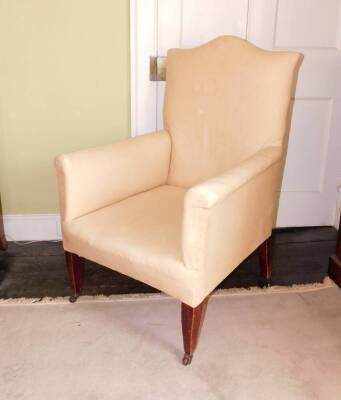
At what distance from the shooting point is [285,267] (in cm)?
193

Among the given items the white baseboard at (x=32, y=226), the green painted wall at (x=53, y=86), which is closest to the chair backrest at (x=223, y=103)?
the green painted wall at (x=53, y=86)

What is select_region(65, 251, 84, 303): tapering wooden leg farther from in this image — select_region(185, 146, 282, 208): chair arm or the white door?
the white door

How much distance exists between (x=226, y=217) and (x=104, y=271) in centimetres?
83

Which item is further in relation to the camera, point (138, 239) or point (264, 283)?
point (264, 283)

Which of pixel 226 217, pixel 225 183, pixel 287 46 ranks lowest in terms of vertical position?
pixel 226 217

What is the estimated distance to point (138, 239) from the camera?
1.32 metres

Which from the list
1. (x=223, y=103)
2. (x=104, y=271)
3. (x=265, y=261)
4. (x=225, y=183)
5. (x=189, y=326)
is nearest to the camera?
(x=225, y=183)

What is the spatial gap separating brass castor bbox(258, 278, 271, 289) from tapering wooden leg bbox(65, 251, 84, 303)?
0.76m

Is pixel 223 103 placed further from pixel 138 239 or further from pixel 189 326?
pixel 189 326

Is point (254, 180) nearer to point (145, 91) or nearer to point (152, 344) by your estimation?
point (152, 344)

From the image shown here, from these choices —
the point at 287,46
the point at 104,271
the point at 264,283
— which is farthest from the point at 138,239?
the point at 287,46

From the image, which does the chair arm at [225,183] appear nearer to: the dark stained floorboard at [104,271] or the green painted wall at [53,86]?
the dark stained floorboard at [104,271]

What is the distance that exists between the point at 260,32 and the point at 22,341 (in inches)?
66.9

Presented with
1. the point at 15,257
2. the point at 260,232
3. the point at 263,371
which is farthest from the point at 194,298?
the point at 15,257
